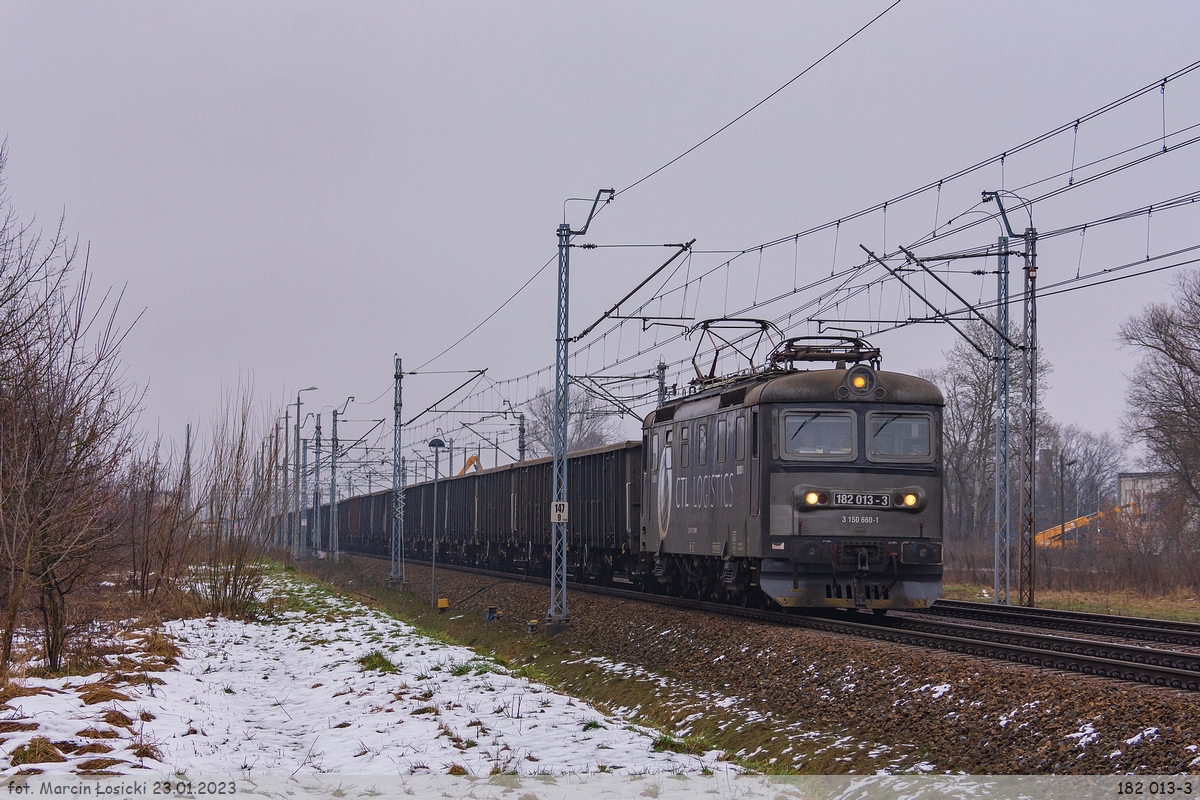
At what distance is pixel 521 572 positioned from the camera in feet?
123

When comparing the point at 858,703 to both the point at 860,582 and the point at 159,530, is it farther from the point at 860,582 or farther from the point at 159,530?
the point at 159,530

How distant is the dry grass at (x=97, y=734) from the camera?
8.84 m

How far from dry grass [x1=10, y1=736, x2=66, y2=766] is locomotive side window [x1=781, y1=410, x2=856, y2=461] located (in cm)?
992

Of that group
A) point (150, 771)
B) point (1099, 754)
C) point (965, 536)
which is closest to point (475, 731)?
point (150, 771)

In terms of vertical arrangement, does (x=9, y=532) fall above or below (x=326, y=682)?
above

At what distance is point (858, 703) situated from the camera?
10.9 metres

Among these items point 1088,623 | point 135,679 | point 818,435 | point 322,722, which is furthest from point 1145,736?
point 1088,623

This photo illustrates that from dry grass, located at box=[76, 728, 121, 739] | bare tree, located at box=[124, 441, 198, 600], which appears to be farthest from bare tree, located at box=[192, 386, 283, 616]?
dry grass, located at box=[76, 728, 121, 739]

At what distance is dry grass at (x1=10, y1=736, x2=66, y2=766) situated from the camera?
7.95m

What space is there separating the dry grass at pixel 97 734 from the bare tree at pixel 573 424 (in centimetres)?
4993

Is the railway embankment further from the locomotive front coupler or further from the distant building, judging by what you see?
the distant building

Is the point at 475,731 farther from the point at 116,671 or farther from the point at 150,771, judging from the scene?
the point at 116,671

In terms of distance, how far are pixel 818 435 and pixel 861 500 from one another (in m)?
1.03

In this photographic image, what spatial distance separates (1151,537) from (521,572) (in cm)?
2102
